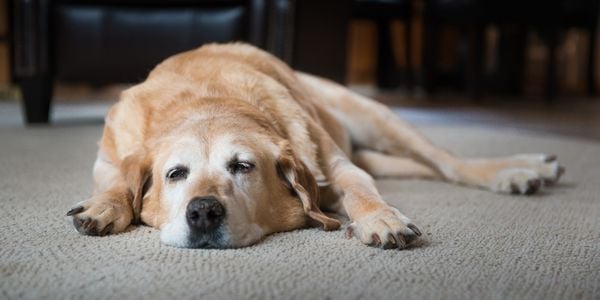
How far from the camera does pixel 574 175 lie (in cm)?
242

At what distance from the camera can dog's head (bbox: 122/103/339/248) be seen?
133 centimetres

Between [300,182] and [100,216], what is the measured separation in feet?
1.48

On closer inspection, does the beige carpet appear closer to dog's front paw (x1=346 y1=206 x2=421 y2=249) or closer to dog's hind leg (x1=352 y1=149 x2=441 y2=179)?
dog's front paw (x1=346 y1=206 x2=421 y2=249)

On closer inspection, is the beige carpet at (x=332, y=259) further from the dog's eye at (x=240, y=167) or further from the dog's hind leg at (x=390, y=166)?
the dog's hind leg at (x=390, y=166)

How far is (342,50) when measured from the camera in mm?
3777

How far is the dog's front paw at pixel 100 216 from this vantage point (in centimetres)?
142

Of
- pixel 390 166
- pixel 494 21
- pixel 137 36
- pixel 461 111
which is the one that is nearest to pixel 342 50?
pixel 137 36

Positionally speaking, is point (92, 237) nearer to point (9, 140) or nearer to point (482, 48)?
point (9, 140)

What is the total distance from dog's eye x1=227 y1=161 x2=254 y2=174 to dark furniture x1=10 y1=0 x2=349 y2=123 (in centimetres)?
210

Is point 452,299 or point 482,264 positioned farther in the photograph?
point 482,264

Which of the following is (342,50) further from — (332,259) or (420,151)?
(332,259)

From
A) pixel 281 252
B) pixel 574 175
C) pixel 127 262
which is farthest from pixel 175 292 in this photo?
pixel 574 175

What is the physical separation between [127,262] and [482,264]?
0.67 meters

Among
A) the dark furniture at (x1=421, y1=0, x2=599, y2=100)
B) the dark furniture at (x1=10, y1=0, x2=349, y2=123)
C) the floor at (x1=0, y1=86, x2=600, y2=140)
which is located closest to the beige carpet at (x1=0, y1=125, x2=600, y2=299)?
the dark furniture at (x1=10, y1=0, x2=349, y2=123)
